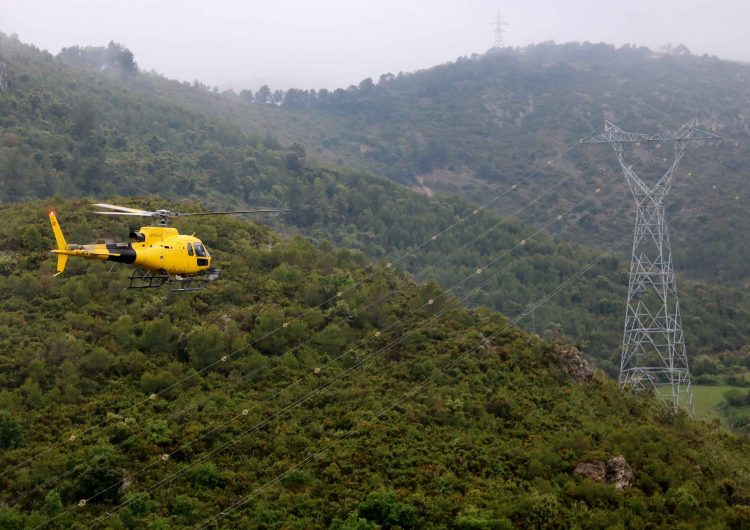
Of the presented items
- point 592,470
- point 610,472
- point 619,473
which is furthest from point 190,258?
point 619,473

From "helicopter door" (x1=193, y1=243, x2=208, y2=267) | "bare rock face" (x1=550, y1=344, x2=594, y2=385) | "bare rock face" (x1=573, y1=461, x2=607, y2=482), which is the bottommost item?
"bare rock face" (x1=573, y1=461, x2=607, y2=482)

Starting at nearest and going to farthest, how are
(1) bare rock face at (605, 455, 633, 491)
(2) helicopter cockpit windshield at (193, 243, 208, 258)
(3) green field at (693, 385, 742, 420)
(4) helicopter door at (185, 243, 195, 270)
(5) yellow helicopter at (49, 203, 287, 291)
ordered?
(5) yellow helicopter at (49, 203, 287, 291), (4) helicopter door at (185, 243, 195, 270), (2) helicopter cockpit windshield at (193, 243, 208, 258), (1) bare rock face at (605, 455, 633, 491), (3) green field at (693, 385, 742, 420)

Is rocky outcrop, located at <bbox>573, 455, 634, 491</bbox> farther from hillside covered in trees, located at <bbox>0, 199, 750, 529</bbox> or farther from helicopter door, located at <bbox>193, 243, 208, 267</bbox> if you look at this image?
helicopter door, located at <bbox>193, 243, 208, 267</bbox>

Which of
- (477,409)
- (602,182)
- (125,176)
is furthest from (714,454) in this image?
(602,182)

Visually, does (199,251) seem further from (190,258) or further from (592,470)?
(592,470)

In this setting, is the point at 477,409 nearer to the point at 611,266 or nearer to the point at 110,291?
the point at 110,291

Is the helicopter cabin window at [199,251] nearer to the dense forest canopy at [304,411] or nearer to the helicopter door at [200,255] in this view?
the helicopter door at [200,255]

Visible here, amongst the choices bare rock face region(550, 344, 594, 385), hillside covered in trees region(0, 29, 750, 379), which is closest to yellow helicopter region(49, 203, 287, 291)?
bare rock face region(550, 344, 594, 385)
